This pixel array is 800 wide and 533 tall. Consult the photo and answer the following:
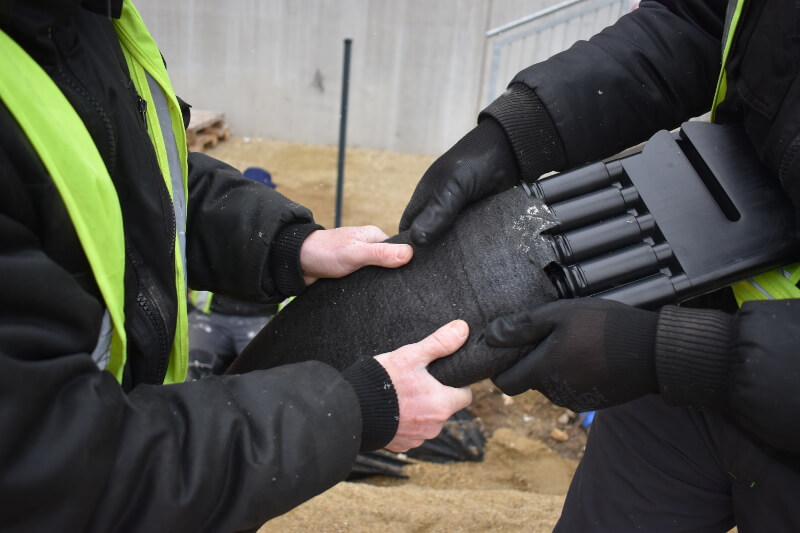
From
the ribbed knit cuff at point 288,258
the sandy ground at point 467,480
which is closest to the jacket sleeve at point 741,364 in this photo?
the ribbed knit cuff at point 288,258

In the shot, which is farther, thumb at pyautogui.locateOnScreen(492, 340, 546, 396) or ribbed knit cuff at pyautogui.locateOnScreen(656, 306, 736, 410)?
thumb at pyautogui.locateOnScreen(492, 340, 546, 396)

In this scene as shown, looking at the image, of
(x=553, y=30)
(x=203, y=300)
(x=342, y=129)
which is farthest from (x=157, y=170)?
(x=553, y=30)

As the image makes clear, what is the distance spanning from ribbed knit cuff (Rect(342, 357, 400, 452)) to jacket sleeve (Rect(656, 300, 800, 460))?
544mm

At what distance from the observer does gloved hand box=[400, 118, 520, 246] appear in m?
1.54

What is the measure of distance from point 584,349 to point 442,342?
0.30m

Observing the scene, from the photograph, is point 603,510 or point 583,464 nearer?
point 603,510

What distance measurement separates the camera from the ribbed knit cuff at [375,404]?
1.24 metres

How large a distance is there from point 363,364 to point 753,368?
28.8 inches

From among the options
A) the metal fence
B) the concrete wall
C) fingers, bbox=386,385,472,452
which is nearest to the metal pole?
the metal fence

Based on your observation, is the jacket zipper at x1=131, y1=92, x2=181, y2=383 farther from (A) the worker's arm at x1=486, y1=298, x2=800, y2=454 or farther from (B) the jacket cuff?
(B) the jacket cuff

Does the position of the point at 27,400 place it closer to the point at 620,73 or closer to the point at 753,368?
the point at 753,368

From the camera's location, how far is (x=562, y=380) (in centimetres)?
137

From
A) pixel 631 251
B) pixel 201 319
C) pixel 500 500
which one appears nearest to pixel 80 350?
pixel 631 251

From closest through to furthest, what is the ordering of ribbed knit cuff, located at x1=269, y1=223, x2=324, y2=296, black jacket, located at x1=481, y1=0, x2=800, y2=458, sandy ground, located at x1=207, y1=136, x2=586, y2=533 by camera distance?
1. black jacket, located at x1=481, y1=0, x2=800, y2=458
2. ribbed knit cuff, located at x1=269, y1=223, x2=324, y2=296
3. sandy ground, located at x1=207, y1=136, x2=586, y2=533
